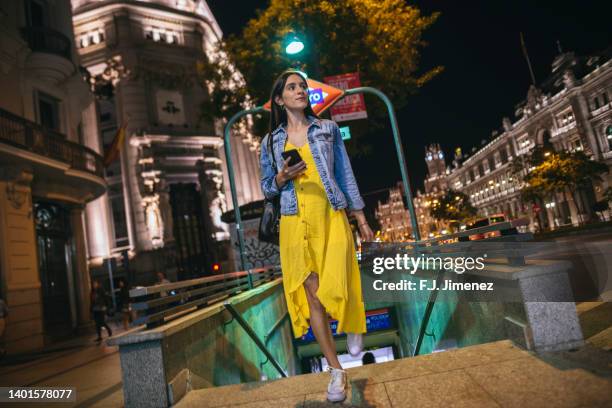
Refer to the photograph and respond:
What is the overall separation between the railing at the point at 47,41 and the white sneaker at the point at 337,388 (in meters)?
17.8

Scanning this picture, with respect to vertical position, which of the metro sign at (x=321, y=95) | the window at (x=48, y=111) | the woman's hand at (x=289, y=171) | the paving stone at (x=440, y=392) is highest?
the window at (x=48, y=111)

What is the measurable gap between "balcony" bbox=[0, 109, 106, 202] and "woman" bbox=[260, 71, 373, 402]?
12.1 meters

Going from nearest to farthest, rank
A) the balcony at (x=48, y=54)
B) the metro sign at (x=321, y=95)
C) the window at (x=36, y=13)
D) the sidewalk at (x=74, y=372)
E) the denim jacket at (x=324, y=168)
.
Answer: the denim jacket at (x=324, y=168) < the sidewalk at (x=74, y=372) < the metro sign at (x=321, y=95) < the balcony at (x=48, y=54) < the window at (x=36, y=13)

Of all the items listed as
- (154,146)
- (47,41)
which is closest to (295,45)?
(47,41)

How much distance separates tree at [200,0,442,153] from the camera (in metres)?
16.1

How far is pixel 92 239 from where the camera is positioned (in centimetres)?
2878

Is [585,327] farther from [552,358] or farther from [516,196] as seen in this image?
[516,196]

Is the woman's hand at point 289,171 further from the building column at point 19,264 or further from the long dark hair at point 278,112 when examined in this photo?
the building column at point 19,264

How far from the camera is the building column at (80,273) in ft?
55.0

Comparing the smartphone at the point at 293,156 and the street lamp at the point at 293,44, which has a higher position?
the street lamp at the point at 293,44

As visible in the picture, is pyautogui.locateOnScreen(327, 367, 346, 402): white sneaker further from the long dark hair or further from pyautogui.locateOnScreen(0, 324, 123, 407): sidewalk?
the long dark hair

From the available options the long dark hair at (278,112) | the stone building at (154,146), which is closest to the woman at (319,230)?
the long dark hair at (278,112)

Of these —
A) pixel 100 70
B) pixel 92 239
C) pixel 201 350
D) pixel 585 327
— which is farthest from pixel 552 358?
pixel 100 70

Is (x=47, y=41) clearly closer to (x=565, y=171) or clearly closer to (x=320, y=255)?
(x=320, y=255)
